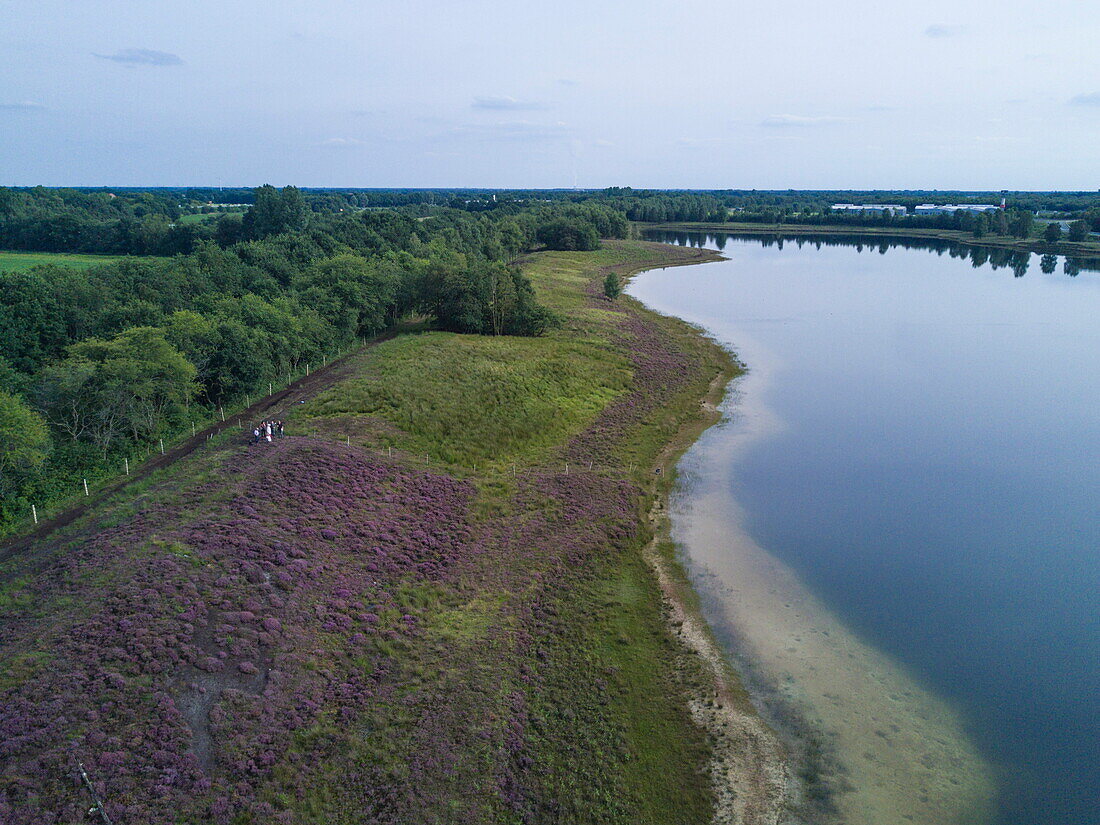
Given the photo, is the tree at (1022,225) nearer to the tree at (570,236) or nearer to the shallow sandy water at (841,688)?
the tree at (570,236)

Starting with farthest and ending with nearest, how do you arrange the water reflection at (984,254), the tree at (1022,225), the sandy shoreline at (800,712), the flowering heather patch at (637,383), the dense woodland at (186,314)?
the tree at (1022,225) → the water reflection at (984,254) → the flowering heather patch at (637,383) → the dense woodland at (186,314) → the sandy shoreline at (800,712)

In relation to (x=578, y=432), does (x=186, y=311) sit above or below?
above

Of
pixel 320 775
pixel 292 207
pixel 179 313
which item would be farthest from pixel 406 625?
pixel 292 207

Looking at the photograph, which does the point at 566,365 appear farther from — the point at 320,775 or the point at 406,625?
the point at 320,775

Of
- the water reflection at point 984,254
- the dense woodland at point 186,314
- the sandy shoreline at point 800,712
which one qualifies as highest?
the water reflection at point 984,254

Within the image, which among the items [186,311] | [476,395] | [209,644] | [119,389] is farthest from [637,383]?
[209,644]

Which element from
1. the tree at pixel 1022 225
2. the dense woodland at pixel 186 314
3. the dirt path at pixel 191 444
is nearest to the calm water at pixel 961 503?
the dirt path at pixel 191 444

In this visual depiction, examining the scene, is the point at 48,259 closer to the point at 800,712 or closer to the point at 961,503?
Result: the point at 800,712
